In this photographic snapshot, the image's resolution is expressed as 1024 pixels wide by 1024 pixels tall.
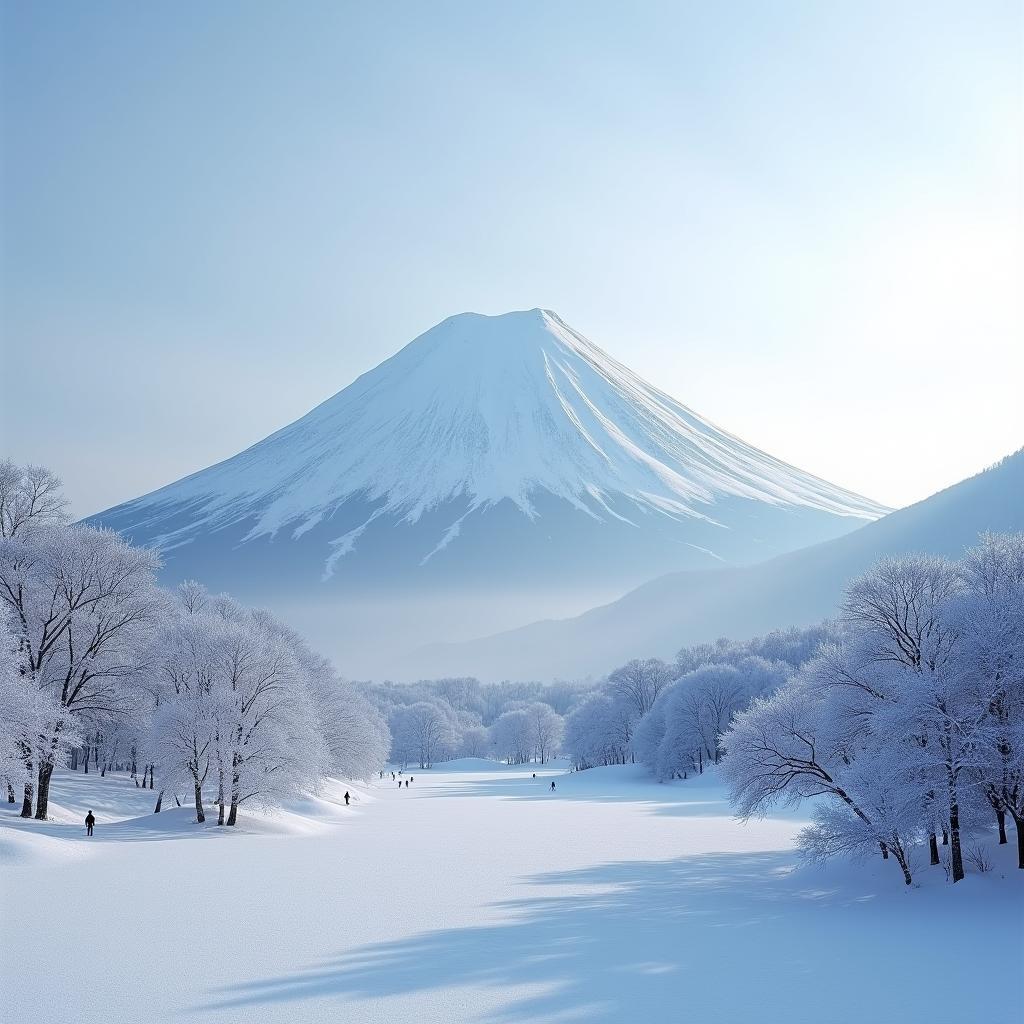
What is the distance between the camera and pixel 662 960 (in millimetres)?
18484

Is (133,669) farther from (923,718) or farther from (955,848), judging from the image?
(955,848)

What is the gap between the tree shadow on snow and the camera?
50.3ft

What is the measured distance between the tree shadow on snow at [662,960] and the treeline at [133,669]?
791 inches

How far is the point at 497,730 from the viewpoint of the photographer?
540 feet

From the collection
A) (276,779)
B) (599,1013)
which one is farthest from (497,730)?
(599,1013)

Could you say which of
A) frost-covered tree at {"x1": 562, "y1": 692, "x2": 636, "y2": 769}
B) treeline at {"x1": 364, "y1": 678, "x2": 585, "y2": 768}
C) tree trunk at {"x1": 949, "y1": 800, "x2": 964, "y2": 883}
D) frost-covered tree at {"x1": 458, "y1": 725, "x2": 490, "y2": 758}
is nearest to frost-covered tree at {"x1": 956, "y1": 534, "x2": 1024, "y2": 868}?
tree trunk at {"x1": 949, "y1": 800, "x2": 964, "y2": 883}

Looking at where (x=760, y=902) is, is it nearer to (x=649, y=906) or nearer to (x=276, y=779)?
(x=649, y=906)

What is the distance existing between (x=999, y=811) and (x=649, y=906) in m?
10.6

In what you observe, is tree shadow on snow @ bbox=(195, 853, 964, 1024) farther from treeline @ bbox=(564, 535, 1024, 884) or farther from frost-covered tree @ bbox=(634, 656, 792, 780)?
frost-covered tree @ bbox=(634, 656, 792, 780)

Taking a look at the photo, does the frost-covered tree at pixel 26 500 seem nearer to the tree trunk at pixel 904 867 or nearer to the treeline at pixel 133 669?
the treeline at pixel 133 669

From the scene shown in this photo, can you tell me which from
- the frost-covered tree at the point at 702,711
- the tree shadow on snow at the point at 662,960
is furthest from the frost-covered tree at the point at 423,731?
the tree shadow on snow at the point at 662,960

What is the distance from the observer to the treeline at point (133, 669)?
3744cm

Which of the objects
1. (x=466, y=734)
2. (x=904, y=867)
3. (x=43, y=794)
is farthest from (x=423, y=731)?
(x=904, y=867)

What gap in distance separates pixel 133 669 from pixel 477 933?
86.5 ft
